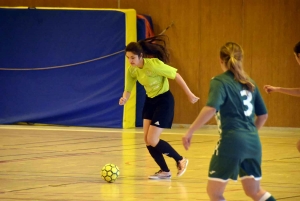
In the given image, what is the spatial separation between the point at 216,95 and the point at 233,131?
12.1 inches

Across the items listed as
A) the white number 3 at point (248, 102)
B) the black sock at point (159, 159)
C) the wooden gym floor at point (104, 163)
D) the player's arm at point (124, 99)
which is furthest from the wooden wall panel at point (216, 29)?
the white number 3 at point (248, 102)

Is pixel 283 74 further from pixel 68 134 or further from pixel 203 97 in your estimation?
pixel 68 134

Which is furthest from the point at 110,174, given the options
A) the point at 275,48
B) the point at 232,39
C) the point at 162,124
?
the point at 275,48

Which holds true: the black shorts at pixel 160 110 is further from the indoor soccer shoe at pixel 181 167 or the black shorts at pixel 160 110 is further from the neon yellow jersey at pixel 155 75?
the indoor soccer shoe at pixel 181 167

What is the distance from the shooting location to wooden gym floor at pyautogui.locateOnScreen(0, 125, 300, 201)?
261 inches

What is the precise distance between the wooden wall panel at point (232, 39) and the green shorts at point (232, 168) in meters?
8.59

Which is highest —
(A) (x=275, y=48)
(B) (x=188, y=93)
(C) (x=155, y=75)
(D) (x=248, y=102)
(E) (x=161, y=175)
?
(D) (x=248, y=102)

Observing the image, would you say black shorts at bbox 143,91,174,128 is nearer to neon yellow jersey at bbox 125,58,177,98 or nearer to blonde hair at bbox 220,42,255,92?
neon yellow jersey at bbox 125,58,177,98

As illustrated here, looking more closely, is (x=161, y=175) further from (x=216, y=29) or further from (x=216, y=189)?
(x=216, y=29)

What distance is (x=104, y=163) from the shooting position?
8.64 metres

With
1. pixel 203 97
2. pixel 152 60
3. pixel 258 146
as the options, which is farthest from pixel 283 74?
pixel 258 146

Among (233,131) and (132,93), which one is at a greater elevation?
(233,131)

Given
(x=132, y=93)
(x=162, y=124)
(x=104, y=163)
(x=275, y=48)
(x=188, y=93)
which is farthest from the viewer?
(x=275, y=48)

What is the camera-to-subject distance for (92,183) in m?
7.21
